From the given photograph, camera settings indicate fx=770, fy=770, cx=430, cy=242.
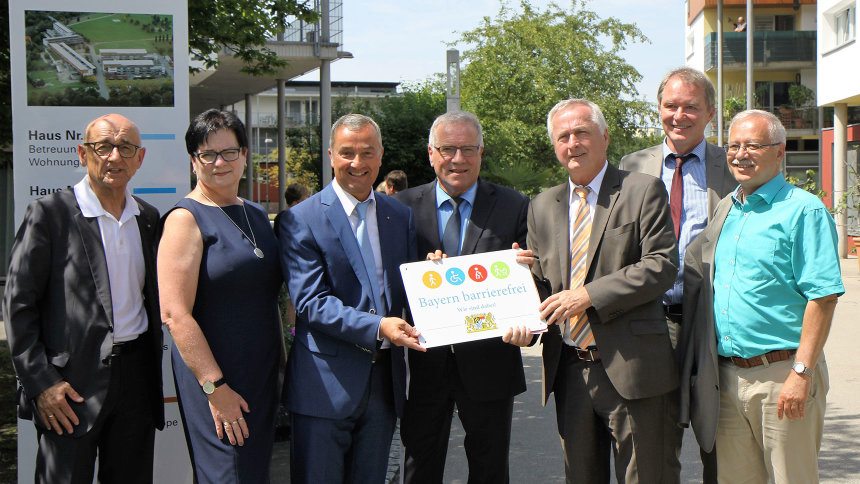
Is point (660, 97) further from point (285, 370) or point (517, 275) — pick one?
point (285, 370)

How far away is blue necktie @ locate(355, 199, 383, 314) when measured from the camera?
→ 3842mm

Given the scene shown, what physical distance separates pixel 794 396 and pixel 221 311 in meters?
2.75

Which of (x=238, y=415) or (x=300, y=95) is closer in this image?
(x=238, y=415)

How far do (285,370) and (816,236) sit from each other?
271cm

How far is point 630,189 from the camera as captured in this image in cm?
394

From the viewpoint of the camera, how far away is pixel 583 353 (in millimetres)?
3973

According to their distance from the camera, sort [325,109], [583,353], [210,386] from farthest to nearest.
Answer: [325,109], [583,353], [210,386]

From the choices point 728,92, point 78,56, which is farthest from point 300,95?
point 78,56

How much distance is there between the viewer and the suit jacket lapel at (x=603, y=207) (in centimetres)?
393

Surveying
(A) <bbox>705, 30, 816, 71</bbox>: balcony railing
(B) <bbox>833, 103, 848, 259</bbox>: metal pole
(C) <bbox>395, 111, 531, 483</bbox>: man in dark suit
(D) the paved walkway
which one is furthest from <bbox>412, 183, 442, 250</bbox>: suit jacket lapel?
(A) <bbox>705, 30, 816, 71</bbox>: balcony railing

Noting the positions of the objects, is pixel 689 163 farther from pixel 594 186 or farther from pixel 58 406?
pixel 58 406

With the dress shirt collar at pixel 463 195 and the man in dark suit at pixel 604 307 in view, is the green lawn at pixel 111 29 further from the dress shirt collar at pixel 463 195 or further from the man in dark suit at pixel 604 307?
the man in dark suit at pixel 604 307

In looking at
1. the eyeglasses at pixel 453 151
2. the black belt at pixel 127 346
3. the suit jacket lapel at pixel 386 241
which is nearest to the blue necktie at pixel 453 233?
the eyeglasses at pixel 453 151

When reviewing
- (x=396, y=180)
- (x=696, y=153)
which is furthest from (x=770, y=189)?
(x=396, y=180)
